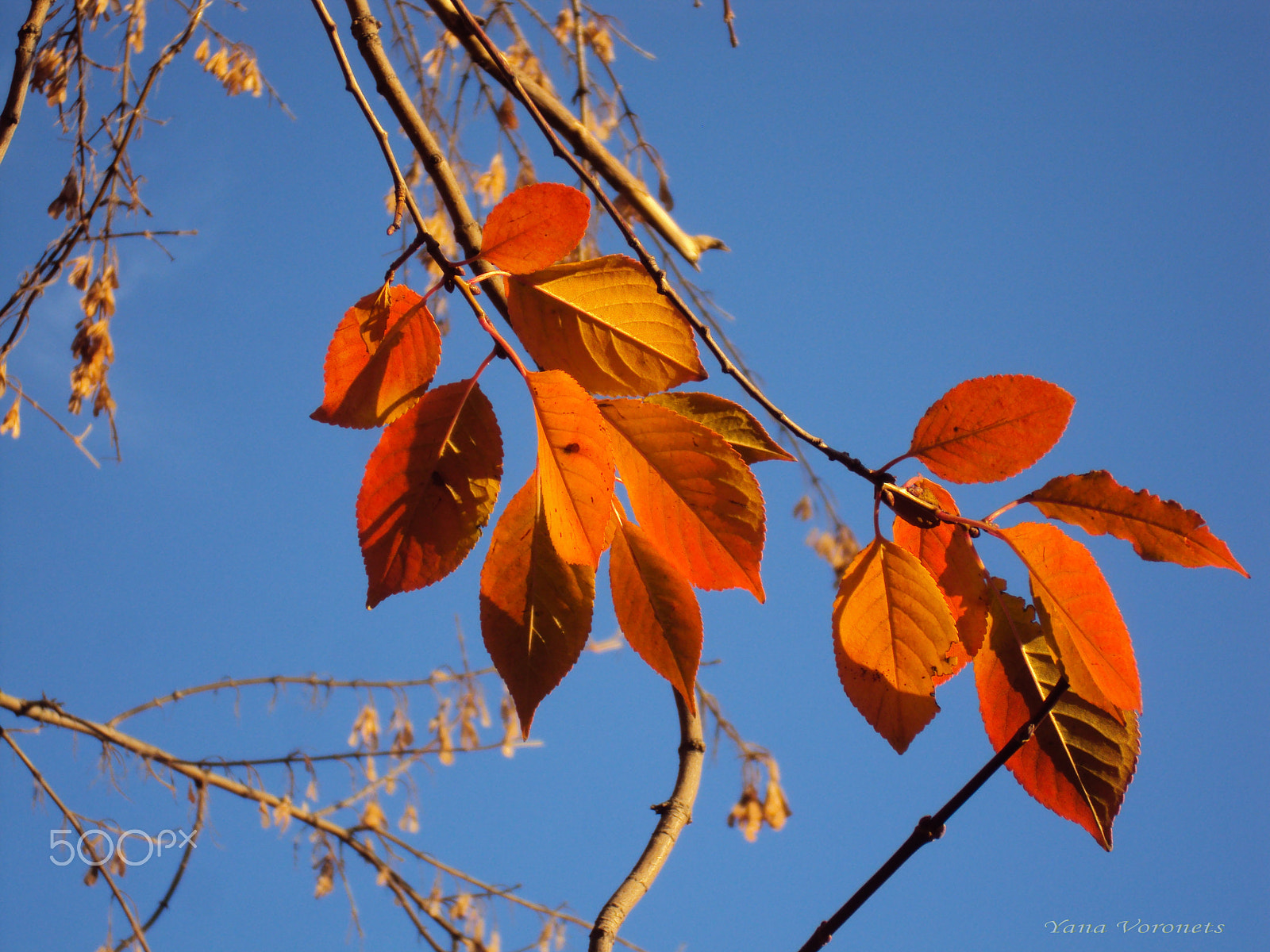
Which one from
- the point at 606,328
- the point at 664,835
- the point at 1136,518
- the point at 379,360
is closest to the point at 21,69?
the point at 379,360

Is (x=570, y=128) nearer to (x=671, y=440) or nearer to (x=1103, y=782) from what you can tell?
(x=671, y=440)

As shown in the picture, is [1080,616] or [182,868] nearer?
[1080,616]

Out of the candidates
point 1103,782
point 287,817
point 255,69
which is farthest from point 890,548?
point 255,69

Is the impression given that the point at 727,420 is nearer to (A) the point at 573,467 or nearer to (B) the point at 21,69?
(A) the point at 573,467

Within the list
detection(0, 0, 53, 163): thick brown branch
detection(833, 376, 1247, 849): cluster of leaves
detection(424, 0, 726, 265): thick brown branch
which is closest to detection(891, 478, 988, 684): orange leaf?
detection(833, 376, 1247, 849): cluster of leaves

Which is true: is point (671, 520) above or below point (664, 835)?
above

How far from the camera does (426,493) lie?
415 millimetres

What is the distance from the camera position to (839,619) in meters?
0.43

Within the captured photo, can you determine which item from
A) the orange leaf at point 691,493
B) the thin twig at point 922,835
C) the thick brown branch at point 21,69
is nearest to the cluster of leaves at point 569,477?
the orange leaf at point 691,493

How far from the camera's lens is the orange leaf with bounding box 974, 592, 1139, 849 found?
0.42 meters

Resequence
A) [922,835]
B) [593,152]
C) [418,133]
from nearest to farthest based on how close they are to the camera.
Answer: [922,835] < [418,133] < [593,152]

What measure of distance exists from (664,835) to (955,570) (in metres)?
0.22

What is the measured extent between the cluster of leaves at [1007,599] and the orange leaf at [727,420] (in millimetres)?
63

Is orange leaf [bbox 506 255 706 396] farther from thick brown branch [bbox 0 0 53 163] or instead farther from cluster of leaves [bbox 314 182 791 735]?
thick brown branch [bbox 0 0 53 163]
